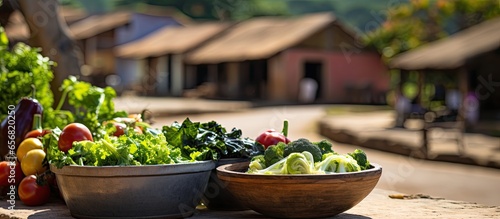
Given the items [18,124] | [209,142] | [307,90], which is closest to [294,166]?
[209,142]

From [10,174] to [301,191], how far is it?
141 cm

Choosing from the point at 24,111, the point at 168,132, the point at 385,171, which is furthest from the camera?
the point at 385,171

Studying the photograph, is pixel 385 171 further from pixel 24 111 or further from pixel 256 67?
pixel 256 67

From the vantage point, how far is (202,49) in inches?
1398

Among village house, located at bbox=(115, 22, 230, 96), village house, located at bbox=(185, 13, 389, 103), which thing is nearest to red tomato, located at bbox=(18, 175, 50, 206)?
village house, located at bbox=(185, 13, 389, 103)

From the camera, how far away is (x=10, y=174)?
336 centimetres

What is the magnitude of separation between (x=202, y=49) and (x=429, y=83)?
10384 mm

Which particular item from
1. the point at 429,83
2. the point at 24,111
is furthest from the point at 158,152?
the point at 429,83

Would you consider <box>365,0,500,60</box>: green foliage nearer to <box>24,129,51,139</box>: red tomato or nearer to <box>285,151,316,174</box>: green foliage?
<box>24,129,51,139</box>: red tomato

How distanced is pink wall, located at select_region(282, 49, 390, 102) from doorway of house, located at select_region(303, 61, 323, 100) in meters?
0.35

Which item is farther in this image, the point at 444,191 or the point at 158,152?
the point at 444,191

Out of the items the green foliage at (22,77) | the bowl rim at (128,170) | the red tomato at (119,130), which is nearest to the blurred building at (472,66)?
the green foliage at (22,77)

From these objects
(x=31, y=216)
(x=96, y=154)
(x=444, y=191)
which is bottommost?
(x=444, y=191)

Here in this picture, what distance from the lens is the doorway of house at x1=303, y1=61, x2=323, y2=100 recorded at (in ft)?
113
